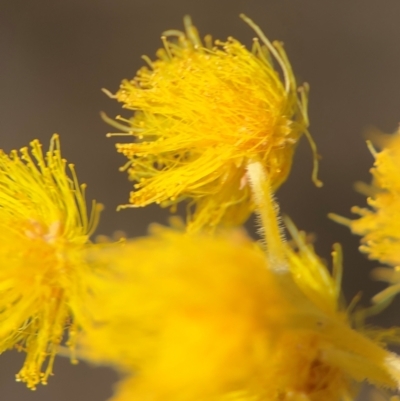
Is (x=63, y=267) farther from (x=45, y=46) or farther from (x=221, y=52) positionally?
(x=45, y=46)

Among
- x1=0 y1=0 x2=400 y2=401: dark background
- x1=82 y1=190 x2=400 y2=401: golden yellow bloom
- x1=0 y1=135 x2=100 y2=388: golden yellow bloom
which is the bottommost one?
x1=82 y1=190 x2=400 y2=401: golden yellow bloom

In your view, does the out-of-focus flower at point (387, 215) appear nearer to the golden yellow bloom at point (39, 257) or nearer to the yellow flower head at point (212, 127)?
the yellow flower head at point (212, 127)

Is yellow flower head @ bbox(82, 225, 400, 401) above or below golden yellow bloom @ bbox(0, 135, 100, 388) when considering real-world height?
below

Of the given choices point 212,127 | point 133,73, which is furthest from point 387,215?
point 133,73

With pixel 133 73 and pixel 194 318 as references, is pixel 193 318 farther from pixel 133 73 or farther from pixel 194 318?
→ pixel 133 73

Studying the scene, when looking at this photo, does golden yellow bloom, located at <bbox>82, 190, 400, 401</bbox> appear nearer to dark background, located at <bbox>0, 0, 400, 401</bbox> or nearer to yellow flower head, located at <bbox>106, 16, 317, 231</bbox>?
yellow flower head, located at <bbox>106, 16, 317, 231</bbox>

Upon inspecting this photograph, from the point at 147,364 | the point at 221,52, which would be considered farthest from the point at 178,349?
the point at 221,52

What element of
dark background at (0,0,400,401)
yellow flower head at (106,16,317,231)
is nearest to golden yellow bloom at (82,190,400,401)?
yellow flower head at (106,16,317,231)
